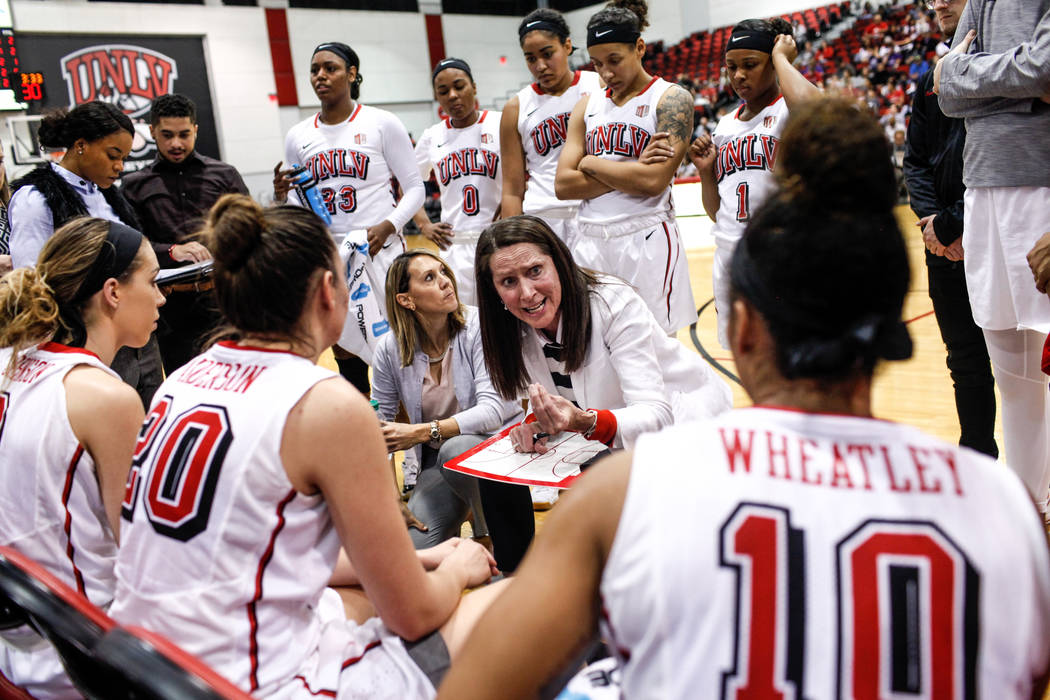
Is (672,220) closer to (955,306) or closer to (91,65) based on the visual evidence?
(955,306)

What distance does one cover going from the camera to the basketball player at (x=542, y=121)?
13.7 feet

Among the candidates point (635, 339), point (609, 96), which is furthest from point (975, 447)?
point (609, 96)

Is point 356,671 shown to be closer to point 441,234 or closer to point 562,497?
point 562,497

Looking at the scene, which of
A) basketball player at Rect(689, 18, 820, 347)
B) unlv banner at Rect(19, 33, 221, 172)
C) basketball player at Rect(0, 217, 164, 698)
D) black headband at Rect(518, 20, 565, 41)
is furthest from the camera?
unlv banner at Rect(19, 33, 221, 172)

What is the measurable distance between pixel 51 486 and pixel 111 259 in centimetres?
59

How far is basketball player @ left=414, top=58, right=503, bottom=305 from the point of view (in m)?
4.69

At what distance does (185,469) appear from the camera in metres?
1.24

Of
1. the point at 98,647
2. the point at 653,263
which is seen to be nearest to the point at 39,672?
the point at 98,647

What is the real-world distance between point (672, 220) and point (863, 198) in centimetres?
294

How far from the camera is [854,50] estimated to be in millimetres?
16469

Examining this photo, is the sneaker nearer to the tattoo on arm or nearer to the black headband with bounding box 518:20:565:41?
the tattoo on arm

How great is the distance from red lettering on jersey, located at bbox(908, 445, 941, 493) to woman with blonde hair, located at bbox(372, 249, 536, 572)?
2037 millimetres

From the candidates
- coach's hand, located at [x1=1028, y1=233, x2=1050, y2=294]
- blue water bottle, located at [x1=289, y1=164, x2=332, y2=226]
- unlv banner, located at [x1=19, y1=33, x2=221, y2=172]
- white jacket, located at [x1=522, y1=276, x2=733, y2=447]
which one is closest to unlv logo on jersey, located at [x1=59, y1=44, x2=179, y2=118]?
unlv banner, located at [x1=19, y1=33, x2=221, y2=172]

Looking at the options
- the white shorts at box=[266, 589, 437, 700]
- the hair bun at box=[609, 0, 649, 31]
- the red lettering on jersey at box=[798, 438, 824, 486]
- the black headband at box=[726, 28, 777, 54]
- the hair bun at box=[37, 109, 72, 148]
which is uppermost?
the hair bun at box=[609, 0, 649, 31]
